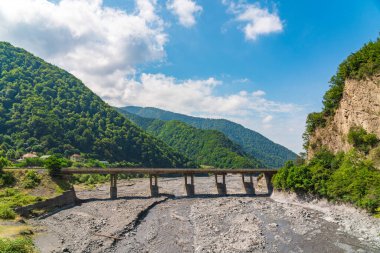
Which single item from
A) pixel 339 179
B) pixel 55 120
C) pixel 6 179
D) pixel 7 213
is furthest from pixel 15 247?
pixel 55 120

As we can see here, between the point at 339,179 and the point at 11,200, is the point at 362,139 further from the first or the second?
the point at 11,200

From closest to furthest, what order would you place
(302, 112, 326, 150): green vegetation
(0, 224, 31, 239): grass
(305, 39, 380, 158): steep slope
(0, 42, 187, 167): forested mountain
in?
(0, 224, 31, 239): grass → (305, 39, 380, 158): steep slope → (302, 112, 326, 150): green vegetation → (0, 42, 187, 167): forested mountain

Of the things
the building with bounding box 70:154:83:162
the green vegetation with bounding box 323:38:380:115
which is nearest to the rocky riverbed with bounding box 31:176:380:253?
the green vegetation with bounding box 323:38:380:115

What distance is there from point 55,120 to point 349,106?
5230 inches

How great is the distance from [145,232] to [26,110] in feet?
417

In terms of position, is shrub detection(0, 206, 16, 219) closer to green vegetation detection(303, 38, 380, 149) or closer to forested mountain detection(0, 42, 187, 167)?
green vegetation detection(303, 38, 380, 149)

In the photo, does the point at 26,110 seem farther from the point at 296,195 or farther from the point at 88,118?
the point at 296,195

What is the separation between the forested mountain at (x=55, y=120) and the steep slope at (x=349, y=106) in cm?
10350

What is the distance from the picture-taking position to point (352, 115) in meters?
62.5

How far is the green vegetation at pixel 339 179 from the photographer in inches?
1817

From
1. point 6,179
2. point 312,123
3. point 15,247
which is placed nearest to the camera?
point 15,247

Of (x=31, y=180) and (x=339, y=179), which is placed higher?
(x=31, y=180)

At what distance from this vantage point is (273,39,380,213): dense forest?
47403mm

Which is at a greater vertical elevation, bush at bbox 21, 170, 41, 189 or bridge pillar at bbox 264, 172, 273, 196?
bush at bbox 21, 170, 41, 189
